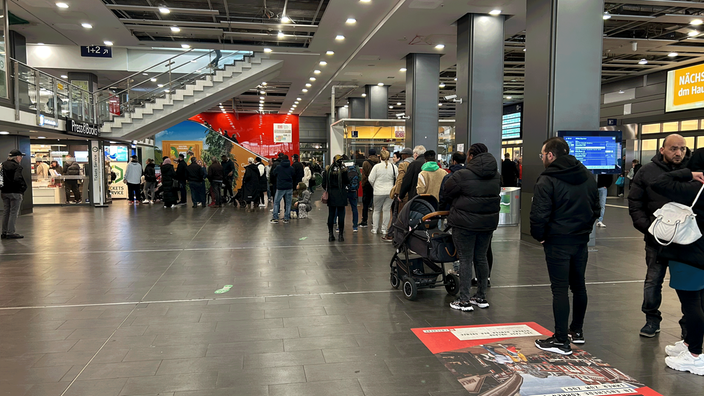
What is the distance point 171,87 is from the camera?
1692 cm

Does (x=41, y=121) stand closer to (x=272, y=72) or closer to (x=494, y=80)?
(x=272, y=72)

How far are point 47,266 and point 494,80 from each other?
380 inches

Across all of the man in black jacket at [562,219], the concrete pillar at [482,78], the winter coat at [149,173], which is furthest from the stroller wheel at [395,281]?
the winter coat at [149,173]

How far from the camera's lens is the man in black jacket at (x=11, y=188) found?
8.68 m

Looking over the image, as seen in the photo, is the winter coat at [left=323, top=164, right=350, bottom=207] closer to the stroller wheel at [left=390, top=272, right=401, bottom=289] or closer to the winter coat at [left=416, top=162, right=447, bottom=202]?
the winter coat at [left=416, top=162, right=447, bottom=202]

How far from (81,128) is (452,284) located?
13.3 metres

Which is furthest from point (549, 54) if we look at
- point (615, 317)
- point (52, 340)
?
point (52, 340)

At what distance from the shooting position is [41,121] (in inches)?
481

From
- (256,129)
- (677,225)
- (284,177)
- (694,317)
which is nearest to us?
(677,225)

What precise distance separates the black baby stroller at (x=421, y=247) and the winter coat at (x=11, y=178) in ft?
24.6

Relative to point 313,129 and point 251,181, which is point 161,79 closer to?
point 251,181

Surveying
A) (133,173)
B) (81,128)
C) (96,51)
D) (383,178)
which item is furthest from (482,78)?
(96,51)

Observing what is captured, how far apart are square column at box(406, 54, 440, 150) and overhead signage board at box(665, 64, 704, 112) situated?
25.7 ft

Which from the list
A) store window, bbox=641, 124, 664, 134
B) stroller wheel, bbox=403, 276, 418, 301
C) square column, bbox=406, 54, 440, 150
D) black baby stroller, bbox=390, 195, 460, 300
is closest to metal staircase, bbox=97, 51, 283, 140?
square column, bbox=406, 54, 440, 150
